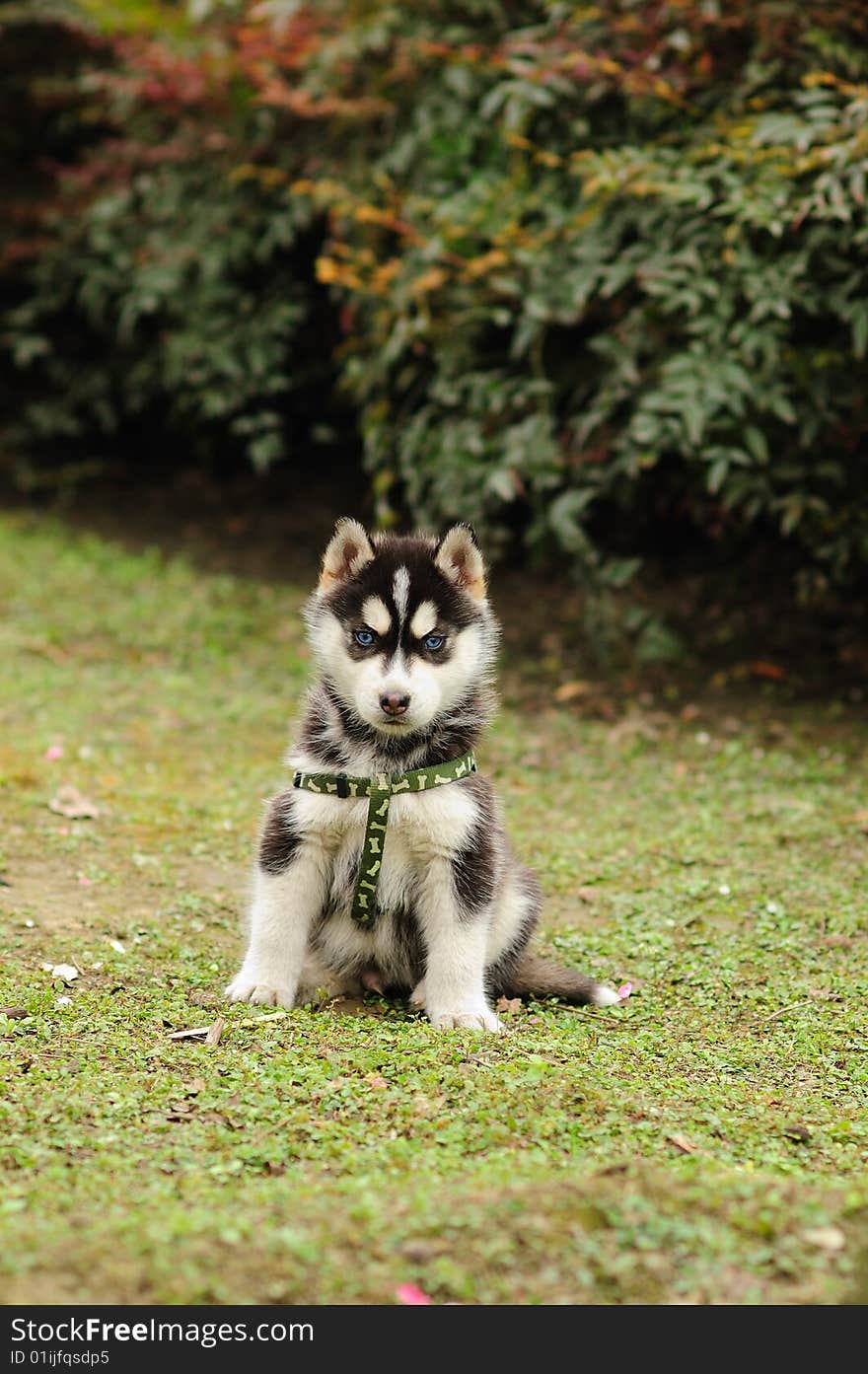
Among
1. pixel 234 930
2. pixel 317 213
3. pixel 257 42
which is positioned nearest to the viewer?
pixel 234 930

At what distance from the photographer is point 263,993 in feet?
16.5

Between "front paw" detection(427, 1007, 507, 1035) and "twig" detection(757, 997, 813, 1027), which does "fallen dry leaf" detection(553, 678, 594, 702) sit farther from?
"front paw" detection(427, 1007, 507, 1035)

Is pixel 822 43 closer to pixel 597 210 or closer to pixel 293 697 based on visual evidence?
pixel 597 210

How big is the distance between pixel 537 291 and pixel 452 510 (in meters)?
1.42

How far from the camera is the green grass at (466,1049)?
3.21m

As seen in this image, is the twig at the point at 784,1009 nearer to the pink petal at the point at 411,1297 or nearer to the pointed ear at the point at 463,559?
the pointed ear at the point at 463,559

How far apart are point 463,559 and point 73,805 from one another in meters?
2.86

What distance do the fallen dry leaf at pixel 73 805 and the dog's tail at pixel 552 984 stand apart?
99.6 inches

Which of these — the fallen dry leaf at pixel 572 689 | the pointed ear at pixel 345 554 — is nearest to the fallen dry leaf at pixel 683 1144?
the pointed ear at pixel 345 554

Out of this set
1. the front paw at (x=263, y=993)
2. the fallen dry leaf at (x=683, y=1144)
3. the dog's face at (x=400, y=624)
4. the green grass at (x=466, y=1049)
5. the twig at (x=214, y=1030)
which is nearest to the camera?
the green grass at (x=466, y=1049)

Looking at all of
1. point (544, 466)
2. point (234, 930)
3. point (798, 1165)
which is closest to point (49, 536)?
point (544, 466)

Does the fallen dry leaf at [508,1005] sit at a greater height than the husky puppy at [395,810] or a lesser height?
lesser

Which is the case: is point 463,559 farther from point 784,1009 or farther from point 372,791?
point 784,1009

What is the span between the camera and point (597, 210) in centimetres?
854
